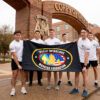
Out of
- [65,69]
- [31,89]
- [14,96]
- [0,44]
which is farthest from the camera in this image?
[0,44]

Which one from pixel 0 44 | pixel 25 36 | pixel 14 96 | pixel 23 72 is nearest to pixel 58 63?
pixel 23 72

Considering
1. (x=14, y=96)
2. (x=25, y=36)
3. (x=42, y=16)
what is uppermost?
(x=42, y=16)

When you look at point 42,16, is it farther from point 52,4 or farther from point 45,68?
point 45,68

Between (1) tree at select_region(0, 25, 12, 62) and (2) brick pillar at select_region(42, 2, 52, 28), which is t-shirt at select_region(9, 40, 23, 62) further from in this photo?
(1) tree at select_region(0, 25, 12, 62)

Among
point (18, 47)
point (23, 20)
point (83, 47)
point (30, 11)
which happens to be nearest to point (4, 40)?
point (23, 20)

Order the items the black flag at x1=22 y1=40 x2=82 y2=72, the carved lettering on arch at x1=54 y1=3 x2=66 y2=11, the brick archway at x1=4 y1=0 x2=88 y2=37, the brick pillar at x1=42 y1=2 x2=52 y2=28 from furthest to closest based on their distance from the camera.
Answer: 1. the carved lettering on arch at x1=54 y1=3 x2=66 y2=11
2. the brick pillar at x1=42 y1=2 x2=52 y2=28
3. the brick archway at x1=4 y1=0 x2=88 y2=37
4. the black flag at x1=22 y1=40 x2=82 y2=72

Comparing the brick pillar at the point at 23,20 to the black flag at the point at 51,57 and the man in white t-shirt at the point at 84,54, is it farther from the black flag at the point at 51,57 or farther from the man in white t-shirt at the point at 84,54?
the man in white t-shirt at the point at 84,54

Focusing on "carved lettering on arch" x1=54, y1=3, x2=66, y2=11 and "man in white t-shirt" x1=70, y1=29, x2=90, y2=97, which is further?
"carved lettering on arch" x1=54, y1=3, x2=66, y2=11

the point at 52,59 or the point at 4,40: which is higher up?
the point at 4,40

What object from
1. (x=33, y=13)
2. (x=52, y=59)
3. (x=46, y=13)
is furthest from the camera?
(x=46, y=13)

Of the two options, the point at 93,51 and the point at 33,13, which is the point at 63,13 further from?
the point at 93,51

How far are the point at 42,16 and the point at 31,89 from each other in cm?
394

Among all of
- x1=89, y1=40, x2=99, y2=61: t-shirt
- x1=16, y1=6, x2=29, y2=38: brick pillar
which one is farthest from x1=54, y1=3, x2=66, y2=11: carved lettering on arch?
x1=89, y1=40, x2=99, y2=61: t-shirt

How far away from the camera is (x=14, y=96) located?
6.67 metres
